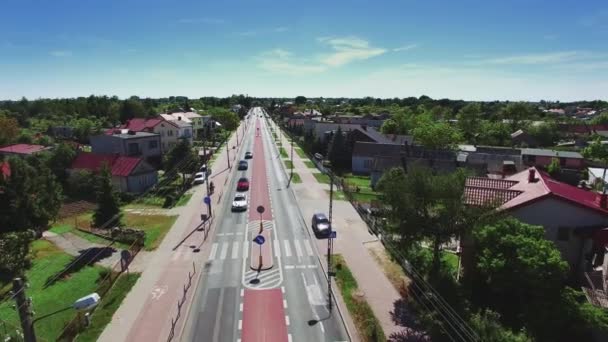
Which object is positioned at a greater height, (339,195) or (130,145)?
(130,145)

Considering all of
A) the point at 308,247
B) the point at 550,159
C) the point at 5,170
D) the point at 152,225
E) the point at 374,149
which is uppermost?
the point at 374,149

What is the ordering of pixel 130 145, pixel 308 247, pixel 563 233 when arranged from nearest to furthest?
pixel 563 233 → pixel 308 247 → pixel 130 145

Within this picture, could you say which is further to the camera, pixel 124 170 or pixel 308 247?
pixel 124 170

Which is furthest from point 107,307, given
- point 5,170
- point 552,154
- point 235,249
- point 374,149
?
point 552,154

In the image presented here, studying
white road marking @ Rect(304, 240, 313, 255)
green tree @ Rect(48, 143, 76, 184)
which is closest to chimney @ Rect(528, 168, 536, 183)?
white road marking @ Rect(304, 240, 313, 255)

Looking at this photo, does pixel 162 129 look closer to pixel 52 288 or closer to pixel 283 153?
pixel 283 153

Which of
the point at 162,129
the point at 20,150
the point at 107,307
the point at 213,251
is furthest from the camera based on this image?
the point at 162,129
